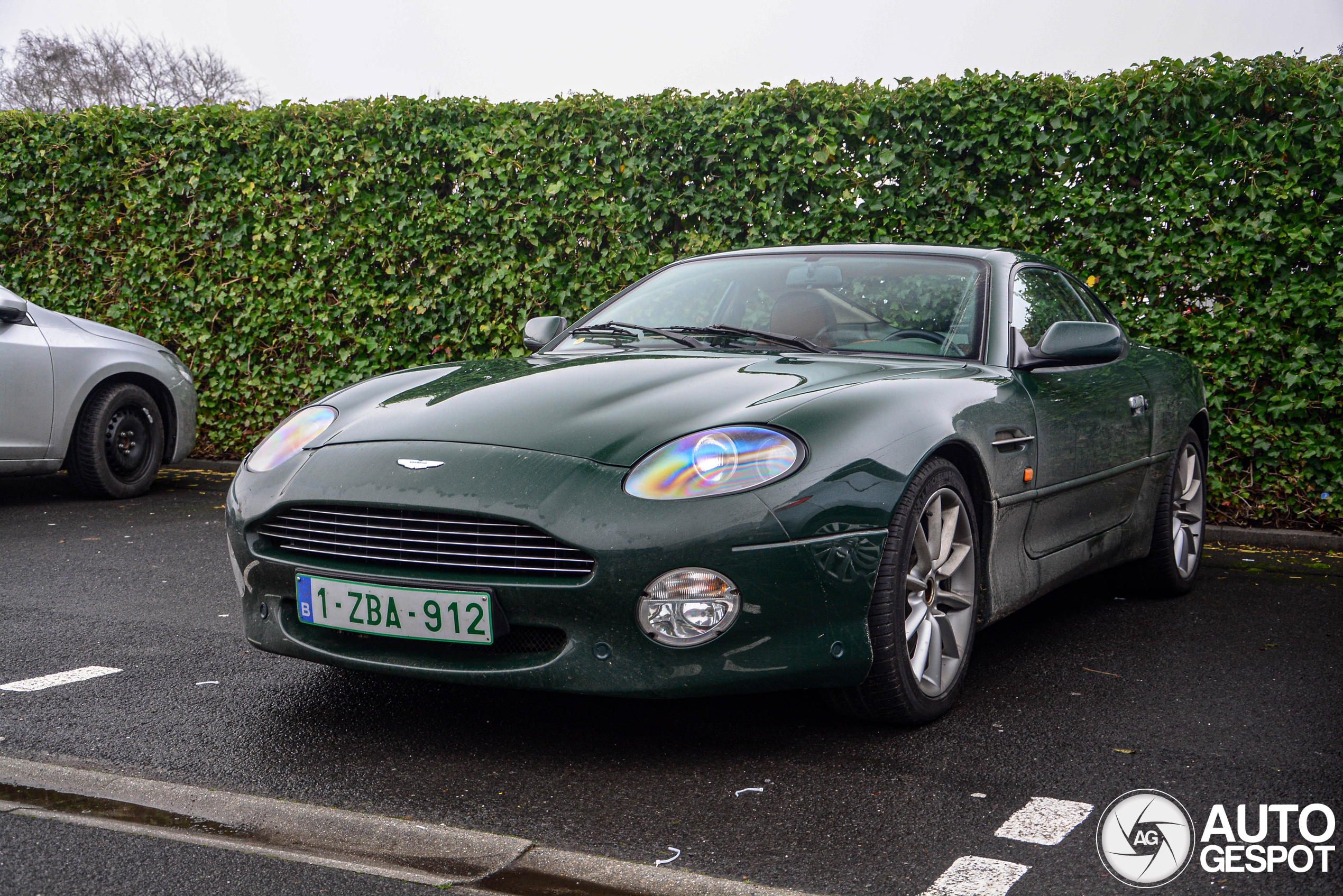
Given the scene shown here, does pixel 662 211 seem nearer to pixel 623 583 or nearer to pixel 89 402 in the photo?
pixel 89 402

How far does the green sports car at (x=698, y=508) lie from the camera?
9.09 feet

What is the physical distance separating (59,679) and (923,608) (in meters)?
2.50

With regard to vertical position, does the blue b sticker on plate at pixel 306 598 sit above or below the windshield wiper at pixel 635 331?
below

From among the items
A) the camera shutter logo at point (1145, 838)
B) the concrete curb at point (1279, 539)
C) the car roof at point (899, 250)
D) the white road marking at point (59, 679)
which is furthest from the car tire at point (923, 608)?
the concrete curb at point (1279, 539)

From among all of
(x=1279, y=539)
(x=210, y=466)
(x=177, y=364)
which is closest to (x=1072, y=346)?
(x=1279, y=539)

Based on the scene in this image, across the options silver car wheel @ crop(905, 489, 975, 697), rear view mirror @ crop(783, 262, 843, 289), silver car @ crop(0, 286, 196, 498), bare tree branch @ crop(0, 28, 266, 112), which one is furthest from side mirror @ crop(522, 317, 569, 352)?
bare tree branch @ crop(0, 28, 266, 112)

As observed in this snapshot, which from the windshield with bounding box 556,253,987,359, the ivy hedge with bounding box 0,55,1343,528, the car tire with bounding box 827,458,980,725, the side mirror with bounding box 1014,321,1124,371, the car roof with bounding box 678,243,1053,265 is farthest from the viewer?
the ivy hedge with bounding box 0,55,1343,528

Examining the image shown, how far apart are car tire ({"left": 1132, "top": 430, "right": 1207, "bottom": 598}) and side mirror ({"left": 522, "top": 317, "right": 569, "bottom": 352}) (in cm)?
242

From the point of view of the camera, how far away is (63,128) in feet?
29.7

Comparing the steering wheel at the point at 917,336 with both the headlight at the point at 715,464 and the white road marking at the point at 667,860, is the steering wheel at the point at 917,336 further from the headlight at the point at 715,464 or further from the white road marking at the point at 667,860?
the white road marking at the point at 667,860

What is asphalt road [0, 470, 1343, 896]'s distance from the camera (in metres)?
2.37

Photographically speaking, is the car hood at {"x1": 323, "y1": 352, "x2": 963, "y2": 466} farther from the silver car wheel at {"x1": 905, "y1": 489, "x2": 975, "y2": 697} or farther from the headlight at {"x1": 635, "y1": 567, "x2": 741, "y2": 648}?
the silver car wheel at {"x1": 905, "y1": 489, "x2": 975, "y2": 697}

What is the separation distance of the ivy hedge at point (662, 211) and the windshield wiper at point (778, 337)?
3.22 m

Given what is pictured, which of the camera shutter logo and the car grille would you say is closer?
the camera shutter logo
